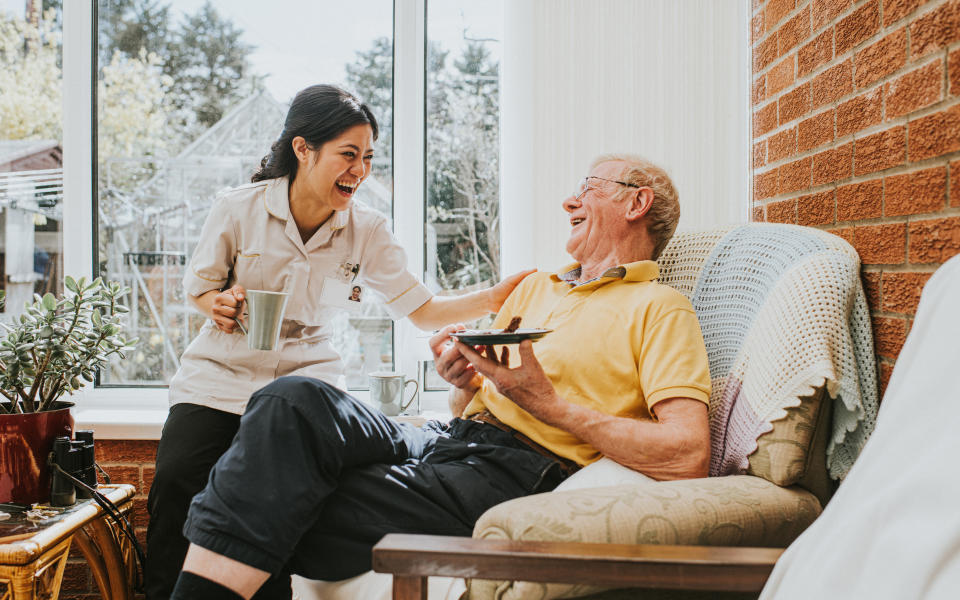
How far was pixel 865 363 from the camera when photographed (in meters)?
1.30

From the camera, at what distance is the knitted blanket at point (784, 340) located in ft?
4.08

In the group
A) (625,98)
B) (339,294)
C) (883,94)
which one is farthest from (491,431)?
(625,98)

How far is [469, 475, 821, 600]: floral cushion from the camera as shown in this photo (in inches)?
38.6

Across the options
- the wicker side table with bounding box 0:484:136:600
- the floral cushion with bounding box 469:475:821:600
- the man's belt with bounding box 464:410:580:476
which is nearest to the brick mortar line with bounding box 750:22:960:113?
the floral cushion with bounding box 469:475:821:600

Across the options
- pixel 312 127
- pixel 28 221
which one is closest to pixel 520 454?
pixel 312 127

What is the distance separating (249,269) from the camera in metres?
1.99

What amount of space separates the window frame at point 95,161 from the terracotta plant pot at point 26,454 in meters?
0.82

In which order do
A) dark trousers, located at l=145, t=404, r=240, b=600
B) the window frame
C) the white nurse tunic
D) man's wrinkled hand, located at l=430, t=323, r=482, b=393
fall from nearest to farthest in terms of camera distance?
man's wrinkled hand, located at l=430, t=323, r=482, b=393
dark trousers, located at l=145, t=404, r=240, b=600
the white nurse tunic
the window frame

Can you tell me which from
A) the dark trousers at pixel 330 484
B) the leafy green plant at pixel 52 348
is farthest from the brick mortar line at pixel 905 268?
the leafy green plant at pixel 52 348

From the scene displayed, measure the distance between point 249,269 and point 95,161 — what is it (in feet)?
3.90

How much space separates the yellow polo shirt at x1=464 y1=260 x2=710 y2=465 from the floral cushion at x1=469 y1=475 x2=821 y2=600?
27 cm

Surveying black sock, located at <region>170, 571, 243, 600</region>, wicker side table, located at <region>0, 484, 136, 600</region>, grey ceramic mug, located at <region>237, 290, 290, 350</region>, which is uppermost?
grey ceramic mug, located at <region>237, 290, 290, 350</region>

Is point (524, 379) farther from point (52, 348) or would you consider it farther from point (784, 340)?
point (52, 348)

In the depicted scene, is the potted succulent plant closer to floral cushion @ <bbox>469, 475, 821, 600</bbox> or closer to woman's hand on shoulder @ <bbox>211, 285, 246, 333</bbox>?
woman's hand on shoulder @ <bbox>211, 285, 246, 333</bbox>
